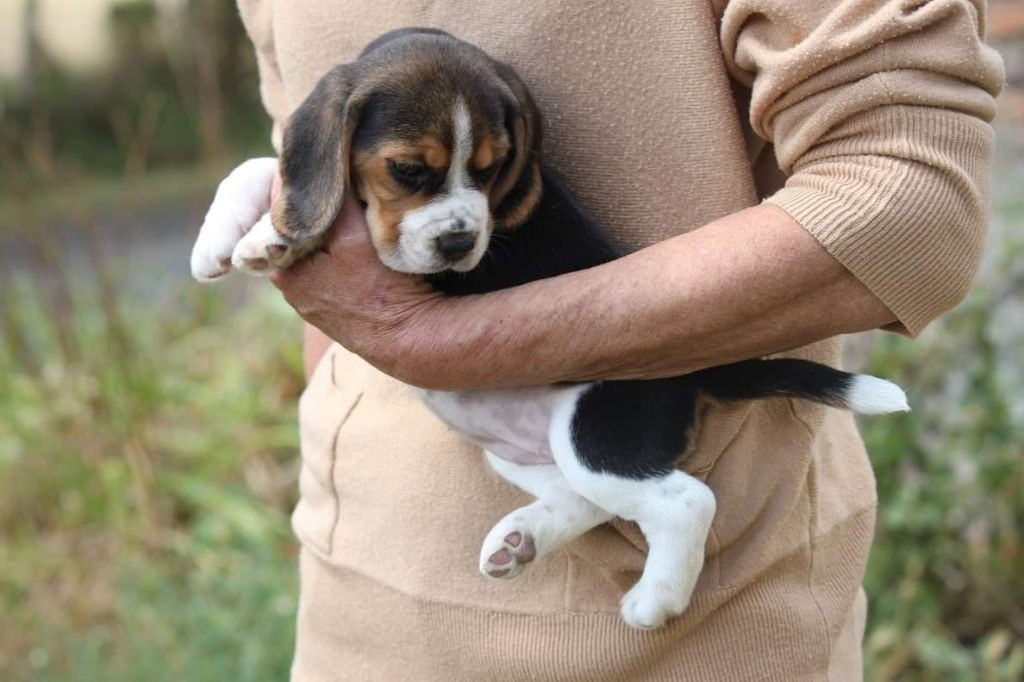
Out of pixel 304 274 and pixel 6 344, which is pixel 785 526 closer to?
pixel 304 274

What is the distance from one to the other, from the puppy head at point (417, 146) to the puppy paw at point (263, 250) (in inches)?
1.0

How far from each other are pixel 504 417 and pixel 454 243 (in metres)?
0.27

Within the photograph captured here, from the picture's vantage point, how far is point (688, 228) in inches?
67.4

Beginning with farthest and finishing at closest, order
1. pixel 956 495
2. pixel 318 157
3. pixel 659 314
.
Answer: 1. pixel 956 495
2. pixel 318 157
3. pixel 659 314

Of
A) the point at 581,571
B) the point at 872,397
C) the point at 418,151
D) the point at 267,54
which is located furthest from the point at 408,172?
the point at 872,397

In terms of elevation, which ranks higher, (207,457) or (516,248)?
(516,248)

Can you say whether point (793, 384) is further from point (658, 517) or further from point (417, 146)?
point (417, 146)

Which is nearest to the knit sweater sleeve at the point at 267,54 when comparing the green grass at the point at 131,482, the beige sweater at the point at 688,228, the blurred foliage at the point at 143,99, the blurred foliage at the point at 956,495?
the beige sweater at the point at 688,228

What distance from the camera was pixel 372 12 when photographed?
189 cm

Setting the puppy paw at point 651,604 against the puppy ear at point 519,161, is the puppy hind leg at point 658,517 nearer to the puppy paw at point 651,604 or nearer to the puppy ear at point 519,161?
the puppy paw at point 651,604

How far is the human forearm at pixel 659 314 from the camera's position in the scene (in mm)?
1523

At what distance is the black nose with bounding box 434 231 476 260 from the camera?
179 cm

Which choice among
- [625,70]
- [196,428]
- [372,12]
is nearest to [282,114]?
[372,12]

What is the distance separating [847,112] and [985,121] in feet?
0.62
